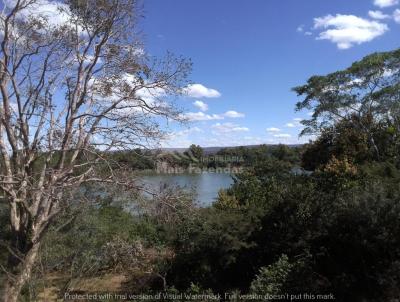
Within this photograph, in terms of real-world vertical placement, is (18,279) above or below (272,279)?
above

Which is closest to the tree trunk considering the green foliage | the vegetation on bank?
the vegetation on bank

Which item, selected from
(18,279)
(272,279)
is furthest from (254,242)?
(18,279)

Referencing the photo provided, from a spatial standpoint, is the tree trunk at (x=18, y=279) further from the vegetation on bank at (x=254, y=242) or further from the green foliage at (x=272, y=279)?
the green foliage at (x=272, y=279)

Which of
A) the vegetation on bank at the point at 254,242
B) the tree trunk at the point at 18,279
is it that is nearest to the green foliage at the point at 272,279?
the vegetation on bank at the point at 254,242

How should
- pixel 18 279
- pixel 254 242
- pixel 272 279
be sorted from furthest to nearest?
1. pixel 254 242
2. pixel 272 279
3. pixel 18 279

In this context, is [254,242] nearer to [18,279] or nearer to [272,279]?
[272,279]

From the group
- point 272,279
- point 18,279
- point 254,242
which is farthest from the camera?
point 254,242

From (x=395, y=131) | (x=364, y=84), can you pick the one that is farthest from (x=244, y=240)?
(x=364, y=84)

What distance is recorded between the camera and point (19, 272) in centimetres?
734

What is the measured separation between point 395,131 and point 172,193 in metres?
15.0

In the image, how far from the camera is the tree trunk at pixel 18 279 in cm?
695

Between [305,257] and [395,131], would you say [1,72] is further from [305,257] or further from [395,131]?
[395,131]

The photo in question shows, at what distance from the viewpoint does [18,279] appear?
6945 mm

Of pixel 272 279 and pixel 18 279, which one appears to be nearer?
pixel 18 279
